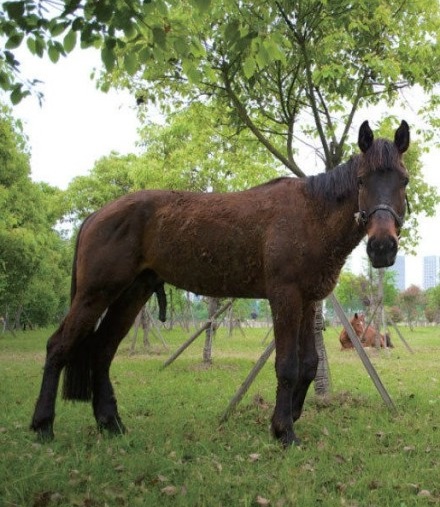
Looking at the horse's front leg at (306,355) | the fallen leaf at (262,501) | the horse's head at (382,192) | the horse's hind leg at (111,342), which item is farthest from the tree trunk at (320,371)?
the fallen leaf at (262,501)

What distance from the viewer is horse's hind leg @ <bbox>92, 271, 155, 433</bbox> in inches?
222

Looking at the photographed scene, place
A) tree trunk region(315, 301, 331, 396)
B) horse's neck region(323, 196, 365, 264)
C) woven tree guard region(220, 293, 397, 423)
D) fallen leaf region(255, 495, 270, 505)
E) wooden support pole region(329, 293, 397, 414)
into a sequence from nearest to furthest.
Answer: fallen leaf region(255, 495, 270, 505) < horse's neck region(323, 196, 365, 264) < woven tree guard region(220, 293, 397, 423) < wooden support pole region(329, 293, 397, 414) < tree trunk region(315, 301, 331, 396)

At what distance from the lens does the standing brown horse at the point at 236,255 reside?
4875mm

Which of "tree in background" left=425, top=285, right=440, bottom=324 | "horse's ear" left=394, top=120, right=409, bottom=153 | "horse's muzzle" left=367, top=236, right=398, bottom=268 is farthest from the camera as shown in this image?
"tree in background" left=425, top=285, right=440, bottom=324

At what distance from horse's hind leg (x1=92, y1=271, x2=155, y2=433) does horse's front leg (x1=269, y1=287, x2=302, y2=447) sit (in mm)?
1661

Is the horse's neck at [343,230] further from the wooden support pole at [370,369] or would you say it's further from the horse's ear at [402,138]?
the wooden support pole at [370,369]

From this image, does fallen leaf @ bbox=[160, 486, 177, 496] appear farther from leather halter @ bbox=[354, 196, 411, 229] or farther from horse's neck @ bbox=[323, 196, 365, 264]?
leather halter @ bbox=[354, 196, 411, 229]

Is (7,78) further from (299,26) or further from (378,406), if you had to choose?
(378,406)

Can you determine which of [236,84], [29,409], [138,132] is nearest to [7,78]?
[236,84]

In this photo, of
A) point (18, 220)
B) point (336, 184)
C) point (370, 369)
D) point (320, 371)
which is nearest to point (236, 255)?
point (336, 184)

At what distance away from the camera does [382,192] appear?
457 cm

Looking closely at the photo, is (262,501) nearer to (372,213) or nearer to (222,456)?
(222,456)

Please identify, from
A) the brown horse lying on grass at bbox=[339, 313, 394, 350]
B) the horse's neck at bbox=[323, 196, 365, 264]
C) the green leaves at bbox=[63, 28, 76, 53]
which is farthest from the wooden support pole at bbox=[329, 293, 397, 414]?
the brown horse lying on grass at bbox=[339, 313, 394, 350]

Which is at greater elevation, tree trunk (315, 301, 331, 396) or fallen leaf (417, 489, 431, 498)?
tree trunk (315, 301, 331, 396)
